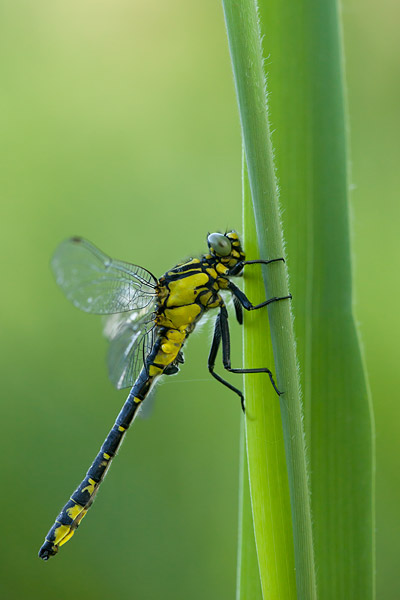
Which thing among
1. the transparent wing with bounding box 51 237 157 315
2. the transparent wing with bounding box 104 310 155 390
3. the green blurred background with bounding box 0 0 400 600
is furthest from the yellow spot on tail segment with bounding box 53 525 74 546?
the green blurred background with bounding box 0 0 400 600

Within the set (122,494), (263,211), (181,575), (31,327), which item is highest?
(31,327)

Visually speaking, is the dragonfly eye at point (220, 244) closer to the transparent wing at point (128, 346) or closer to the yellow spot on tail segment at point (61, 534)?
the transparent wing at point (128, 346)

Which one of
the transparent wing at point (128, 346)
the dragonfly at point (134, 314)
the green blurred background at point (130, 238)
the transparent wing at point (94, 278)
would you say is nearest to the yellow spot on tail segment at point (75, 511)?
the dragonfly at point (134, 314)

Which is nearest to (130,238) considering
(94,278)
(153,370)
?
(94,278)

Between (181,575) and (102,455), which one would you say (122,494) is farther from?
(102,455)

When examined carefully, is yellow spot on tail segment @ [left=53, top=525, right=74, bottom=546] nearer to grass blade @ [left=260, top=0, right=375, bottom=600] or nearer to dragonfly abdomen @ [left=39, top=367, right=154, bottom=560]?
dragonfly abdomen @ [left=39, top=367, right=154, bottom=560]

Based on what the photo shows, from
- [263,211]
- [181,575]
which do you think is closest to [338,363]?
[263,211]

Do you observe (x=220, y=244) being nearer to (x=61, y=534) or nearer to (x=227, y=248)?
(x=227, y=248)
